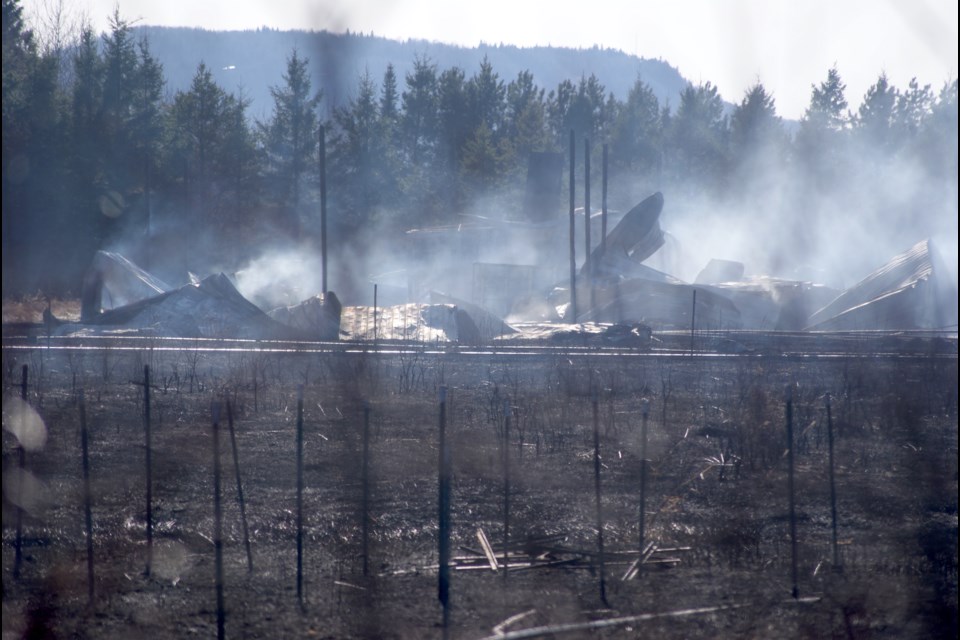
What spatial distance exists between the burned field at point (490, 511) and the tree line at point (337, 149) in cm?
1801

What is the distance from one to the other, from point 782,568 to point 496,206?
43.4 m

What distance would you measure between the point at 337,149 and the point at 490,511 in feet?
126

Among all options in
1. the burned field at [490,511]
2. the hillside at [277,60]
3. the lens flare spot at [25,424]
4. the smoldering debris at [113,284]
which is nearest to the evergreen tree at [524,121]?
the hillside at [277,60]

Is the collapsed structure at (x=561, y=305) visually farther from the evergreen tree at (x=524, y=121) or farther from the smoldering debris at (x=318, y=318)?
the evergreen tree at (x=524, y=121)

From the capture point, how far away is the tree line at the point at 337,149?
29.5 meters

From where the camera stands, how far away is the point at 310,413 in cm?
1005

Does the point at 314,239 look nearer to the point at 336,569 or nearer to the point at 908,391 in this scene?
the point at 908,391

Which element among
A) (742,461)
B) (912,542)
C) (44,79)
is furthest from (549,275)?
(912,542)

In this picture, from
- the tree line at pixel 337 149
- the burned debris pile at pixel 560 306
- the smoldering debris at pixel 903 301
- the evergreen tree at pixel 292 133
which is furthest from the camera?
the evergreen tree at pixel 292 133

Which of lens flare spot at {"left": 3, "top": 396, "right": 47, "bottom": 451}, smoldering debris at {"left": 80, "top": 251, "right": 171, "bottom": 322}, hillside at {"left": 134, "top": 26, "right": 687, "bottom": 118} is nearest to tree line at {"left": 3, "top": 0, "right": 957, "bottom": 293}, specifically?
hillside at {"left": 134, "top": 26, "right": 687, "bottom": 118}

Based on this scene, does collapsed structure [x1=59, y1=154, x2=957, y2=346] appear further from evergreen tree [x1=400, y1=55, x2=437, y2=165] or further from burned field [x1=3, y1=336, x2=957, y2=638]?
evergreen tree [x1=400, y1=55, x2=437, y2=165]

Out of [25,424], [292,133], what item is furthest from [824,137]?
[25,424]

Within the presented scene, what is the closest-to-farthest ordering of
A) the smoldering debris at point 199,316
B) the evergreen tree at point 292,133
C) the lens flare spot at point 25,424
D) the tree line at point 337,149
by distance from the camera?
the lens flare spot at point 25,424, the smoldering debris at point 199,316, the tree line at point 337,149, the evergreen tree at point 292,133

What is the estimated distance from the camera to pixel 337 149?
43250 millimetres
